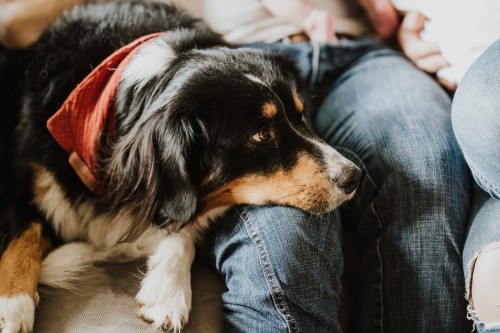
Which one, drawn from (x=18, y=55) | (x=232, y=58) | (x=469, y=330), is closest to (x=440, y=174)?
(x=469, y=330)

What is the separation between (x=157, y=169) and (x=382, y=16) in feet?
3.38

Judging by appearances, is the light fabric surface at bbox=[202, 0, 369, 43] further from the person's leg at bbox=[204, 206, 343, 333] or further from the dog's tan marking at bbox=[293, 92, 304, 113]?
the person's leg at bbox=[204, 206, 343, 333]

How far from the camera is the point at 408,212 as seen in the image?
1.29 metres

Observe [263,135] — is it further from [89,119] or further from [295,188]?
[89,119]

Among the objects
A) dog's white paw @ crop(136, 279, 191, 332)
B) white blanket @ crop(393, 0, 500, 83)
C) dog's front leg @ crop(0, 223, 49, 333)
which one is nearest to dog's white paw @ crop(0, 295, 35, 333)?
dog's front leg @ crop(0, 223, 49, 333)

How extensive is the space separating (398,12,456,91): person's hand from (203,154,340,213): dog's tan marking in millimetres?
678

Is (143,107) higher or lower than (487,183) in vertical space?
higher

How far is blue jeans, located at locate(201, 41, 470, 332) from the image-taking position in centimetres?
114

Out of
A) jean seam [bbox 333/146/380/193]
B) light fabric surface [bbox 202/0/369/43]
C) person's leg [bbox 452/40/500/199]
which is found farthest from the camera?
light fabric surface [bbox 202/0/369/43]

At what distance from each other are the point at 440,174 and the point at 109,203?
896 mm

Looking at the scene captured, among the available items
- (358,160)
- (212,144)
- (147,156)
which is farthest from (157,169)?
(358,160)

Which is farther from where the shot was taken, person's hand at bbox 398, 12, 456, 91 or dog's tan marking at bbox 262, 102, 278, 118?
person's hand at bbox 398, 12, 456, 91

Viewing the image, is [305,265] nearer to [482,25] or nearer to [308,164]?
[308,164]

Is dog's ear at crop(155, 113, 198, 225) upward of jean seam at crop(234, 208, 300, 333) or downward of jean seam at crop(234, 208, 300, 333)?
upward
